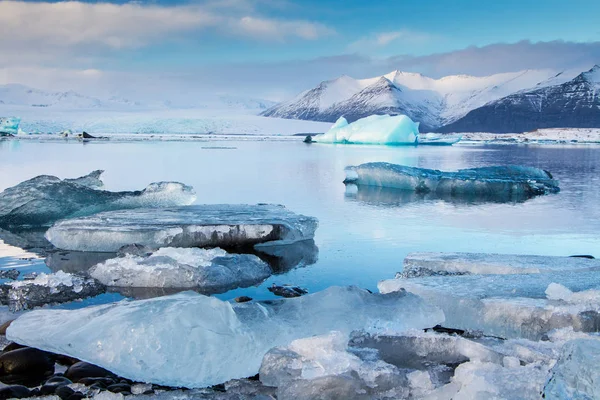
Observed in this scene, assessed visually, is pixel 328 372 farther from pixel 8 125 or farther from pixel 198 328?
pixel 8 125

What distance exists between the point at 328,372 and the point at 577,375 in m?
0.69

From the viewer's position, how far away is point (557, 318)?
88.0 inches

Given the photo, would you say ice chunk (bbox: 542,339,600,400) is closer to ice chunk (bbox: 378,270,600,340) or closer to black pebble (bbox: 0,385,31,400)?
ice chunk (bbox: 378,270,600,340)

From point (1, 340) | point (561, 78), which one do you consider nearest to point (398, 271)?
point (1, 340)

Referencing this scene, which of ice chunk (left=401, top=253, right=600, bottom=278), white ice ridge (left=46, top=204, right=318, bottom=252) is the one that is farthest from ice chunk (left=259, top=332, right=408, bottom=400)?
white ice ridge (left=46, top=204, right=318, bottom=252)

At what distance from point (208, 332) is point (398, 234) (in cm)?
324

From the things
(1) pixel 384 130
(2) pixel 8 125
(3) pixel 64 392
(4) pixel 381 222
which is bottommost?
(4) pixel 381 222

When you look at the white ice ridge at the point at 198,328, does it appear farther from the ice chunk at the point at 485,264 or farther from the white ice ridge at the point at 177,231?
the white ice ridge at the point at 177,231

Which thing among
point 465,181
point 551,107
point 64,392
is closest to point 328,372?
point 64,392

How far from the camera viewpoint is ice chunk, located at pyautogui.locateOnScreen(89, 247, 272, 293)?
10.3 feet

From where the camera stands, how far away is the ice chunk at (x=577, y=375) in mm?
1389

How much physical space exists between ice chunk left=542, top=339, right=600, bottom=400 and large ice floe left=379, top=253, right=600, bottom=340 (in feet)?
2.45

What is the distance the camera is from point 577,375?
143cm

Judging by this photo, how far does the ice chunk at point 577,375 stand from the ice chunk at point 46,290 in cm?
229
